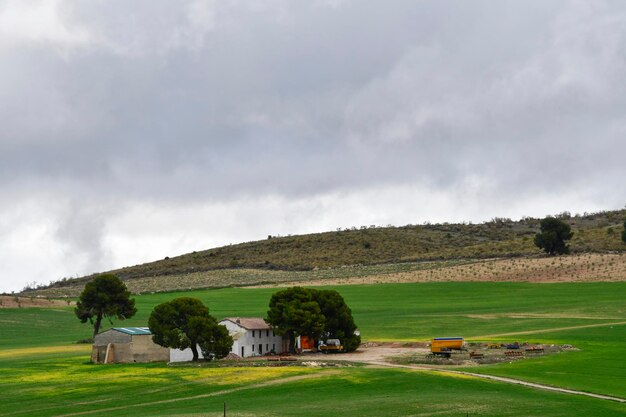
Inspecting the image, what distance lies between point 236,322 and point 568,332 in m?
31.5

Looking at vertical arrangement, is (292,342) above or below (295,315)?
below

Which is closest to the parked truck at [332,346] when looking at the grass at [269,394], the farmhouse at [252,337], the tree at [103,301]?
the farmhouse at [252,337]

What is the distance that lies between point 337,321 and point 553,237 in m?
74.8

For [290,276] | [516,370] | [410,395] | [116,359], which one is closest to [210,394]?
[410,395]

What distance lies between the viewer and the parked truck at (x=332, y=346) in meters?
104

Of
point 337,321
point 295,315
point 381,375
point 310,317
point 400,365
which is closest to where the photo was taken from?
point 381,375

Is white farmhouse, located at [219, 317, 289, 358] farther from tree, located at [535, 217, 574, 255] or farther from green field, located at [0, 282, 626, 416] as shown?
tree, located at [535, 217, 574, 255]

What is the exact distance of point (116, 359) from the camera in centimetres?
10375

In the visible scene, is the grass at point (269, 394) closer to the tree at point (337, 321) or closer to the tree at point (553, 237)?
the tree at point (337, 321)

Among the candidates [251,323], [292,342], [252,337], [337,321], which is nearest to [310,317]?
[337,321]

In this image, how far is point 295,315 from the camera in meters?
106

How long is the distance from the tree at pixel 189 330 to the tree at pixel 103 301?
94.6ft

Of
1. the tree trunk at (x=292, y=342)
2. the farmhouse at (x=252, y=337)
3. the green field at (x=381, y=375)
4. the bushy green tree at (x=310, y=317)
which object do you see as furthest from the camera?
the tree trunk at (x=292, y=342)

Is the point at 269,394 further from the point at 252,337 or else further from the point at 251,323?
the point at 251,323
